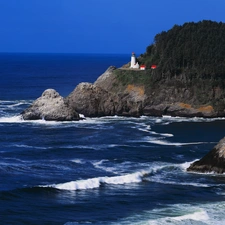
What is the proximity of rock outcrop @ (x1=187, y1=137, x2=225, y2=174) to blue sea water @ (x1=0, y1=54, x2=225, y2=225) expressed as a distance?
2.54 ft

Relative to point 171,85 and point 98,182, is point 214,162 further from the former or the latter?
point 171,85

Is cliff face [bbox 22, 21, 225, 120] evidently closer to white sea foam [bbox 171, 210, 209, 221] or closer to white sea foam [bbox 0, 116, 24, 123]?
white sea foam [bbox 0, 116, 24, 123]

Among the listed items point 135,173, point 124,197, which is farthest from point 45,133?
point 124,197

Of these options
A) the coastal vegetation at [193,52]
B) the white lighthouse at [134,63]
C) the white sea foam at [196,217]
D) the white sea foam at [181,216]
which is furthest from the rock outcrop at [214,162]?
the white lighthouse at [134,63]

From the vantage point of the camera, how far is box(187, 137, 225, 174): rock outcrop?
180ft

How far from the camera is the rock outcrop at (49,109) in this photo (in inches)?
3462

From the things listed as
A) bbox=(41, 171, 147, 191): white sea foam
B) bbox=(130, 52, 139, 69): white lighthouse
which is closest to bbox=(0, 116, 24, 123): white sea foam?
bbox=(130, 52, 139, 69): white lighthouse

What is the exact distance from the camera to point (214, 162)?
55500 millimetres

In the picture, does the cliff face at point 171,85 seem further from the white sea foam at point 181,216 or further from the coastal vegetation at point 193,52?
the white sea foam at point 181,216

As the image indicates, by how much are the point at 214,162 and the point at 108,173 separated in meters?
8.57

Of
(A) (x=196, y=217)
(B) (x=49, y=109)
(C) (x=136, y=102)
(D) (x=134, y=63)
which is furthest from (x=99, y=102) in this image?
(A) (x=196, y=217)

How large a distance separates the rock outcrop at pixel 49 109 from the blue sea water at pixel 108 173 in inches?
66.0

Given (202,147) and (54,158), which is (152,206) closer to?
(54,158)

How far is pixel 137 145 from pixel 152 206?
24640mm
